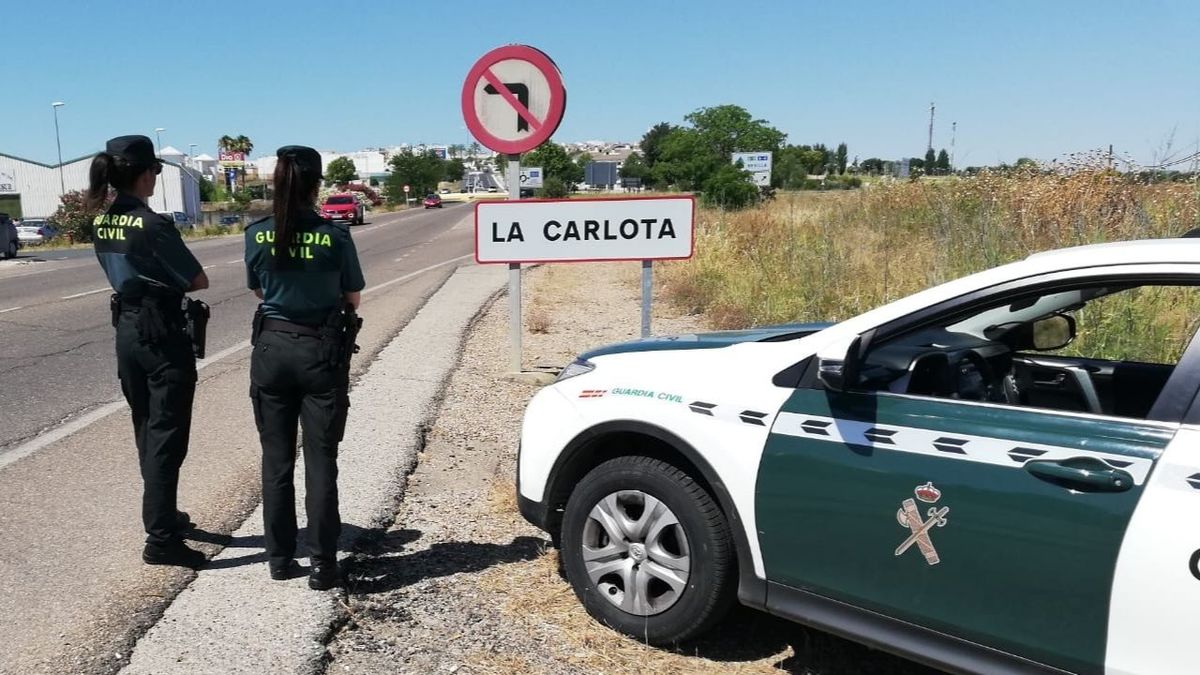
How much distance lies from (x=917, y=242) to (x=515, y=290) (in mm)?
7650

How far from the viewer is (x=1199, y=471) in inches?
83.3

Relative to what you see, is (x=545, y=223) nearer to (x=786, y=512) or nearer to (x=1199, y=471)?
(x=786, y=512)

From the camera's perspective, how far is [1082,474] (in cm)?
226

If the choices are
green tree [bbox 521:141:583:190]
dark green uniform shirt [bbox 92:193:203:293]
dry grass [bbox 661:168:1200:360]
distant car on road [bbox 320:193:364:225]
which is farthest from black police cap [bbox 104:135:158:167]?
→ green tree [bbox 521:141:583:190]

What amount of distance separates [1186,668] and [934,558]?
24.7 inches

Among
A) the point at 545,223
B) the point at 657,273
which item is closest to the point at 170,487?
the point at 545,223

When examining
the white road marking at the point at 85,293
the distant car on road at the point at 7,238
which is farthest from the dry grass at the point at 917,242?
the distant car on road at the point at 7,238

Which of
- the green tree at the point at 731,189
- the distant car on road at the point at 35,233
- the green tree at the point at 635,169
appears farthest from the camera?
the green tree at the point at 635,169

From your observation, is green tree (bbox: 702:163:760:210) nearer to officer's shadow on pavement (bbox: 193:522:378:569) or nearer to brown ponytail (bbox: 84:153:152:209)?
officer's shadow on pavement (bbox: 193:522:378:569)

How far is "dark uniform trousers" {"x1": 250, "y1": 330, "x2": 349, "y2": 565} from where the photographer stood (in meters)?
3.50

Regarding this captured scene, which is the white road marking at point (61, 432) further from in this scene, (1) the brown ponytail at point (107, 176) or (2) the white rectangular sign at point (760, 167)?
(2) the white rectangular sign at point (760, 167)

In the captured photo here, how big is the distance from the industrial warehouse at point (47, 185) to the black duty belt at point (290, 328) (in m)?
89.1

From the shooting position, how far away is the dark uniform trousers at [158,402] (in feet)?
12.4

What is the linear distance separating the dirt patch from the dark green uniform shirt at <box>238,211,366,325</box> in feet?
3.99
